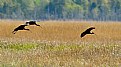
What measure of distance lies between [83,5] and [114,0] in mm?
8208

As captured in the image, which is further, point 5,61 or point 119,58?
point 119,58

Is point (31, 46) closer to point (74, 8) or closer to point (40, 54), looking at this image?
point (40, 54)

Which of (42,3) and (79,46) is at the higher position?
(79,46)

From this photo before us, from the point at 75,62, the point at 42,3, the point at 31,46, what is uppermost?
the point at 75,62

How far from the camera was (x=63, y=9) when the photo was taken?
105 m

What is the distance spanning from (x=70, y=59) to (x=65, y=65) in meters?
1.30

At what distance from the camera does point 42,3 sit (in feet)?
382

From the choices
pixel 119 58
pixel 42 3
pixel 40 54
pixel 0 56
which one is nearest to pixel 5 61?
pixel 0 56

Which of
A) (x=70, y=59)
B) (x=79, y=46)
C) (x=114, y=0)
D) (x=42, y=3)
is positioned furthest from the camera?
(x=42, y=3)

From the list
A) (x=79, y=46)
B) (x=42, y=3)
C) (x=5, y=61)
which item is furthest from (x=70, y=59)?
(x=42, y=3)

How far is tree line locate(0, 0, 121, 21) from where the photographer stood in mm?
99625

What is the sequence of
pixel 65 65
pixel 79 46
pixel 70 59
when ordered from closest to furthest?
pixel 65 65, pixel 70 59, pixel 79 46

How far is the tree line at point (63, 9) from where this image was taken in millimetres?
99625

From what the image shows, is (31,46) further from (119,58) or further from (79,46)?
(119,58)
